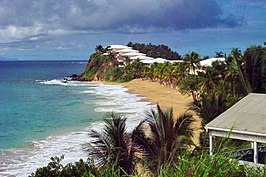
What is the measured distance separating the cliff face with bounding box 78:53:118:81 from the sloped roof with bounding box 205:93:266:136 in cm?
8462

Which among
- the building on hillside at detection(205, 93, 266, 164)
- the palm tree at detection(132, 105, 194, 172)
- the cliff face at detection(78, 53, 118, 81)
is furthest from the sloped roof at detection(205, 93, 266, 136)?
the cliff face at detection(78, 53, 118, 81)

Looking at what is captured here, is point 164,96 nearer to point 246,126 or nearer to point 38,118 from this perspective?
point 38,118

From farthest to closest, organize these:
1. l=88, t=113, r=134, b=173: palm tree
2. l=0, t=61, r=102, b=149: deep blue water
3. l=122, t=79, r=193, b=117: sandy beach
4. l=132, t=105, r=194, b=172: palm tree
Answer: l=122, t=79, r=193, b=117: sandy beach
l=0, t=61, r=102, b=149: deep blue water
l=88, t=113, r=134, b=173: palm tree
l=132, t=105, r=194, b=172: palm tree

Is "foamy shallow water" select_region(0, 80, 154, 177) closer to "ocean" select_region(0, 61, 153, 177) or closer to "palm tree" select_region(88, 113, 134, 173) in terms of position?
"ocean" select_region(0, 61, 153, 177)

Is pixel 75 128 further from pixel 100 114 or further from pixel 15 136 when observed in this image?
pixel 100 114

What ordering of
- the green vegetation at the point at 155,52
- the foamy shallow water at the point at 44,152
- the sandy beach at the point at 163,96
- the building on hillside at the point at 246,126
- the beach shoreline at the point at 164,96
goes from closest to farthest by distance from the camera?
the building on hillside at the point at 246,126 → the foamy shallow water at the point at 44,152 → the beach shoreline at the point at 164,96 → the sandy beach at the point at 163,96 → the green vegetation at the point at 155,52

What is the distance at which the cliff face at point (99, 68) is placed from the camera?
98188mm

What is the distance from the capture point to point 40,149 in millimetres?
26266

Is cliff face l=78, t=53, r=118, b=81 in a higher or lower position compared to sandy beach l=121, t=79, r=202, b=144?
higher

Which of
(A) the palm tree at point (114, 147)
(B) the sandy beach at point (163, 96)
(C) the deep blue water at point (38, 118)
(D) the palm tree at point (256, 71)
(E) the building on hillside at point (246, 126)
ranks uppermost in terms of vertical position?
(D) the palm tree at point (256, 71)

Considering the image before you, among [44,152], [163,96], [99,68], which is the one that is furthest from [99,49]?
[44,152]

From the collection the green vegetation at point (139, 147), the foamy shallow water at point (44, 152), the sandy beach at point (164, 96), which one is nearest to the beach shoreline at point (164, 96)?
the sandy beach at point (164, 96)

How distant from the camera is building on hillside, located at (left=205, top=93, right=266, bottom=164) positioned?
956 cm

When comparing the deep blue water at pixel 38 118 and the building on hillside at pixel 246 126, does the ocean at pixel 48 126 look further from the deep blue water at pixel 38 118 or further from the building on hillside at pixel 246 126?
the building on hillside at pixel 246 126
